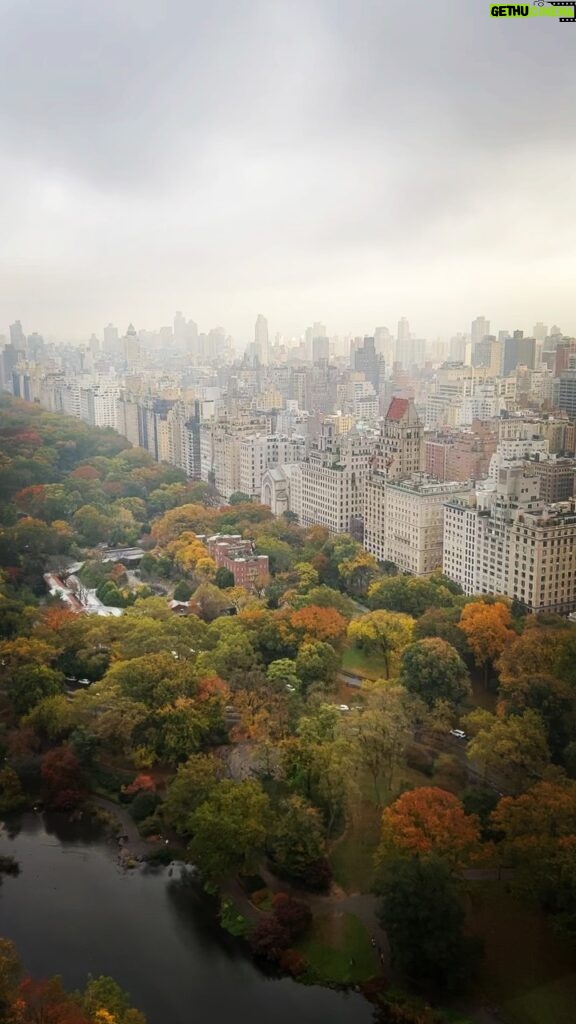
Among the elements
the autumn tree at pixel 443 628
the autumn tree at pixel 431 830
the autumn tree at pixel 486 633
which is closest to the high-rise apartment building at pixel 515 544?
the autumn tree at pixel 486 633

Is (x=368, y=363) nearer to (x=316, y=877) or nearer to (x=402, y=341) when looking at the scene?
(x=402, y=341)

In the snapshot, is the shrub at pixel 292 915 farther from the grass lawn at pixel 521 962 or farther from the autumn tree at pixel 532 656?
the autumn tree at pixel 532 656

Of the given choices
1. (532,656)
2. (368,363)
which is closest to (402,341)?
(368,363)

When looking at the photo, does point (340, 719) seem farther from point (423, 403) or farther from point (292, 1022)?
point (423, 403)

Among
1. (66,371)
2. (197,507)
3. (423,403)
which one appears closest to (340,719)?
(197,507)

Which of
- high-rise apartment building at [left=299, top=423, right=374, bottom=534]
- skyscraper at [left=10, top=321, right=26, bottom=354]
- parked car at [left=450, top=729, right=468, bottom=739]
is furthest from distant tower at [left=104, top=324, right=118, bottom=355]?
parked car at [left=450, top=729, right=468, bottom=739]
